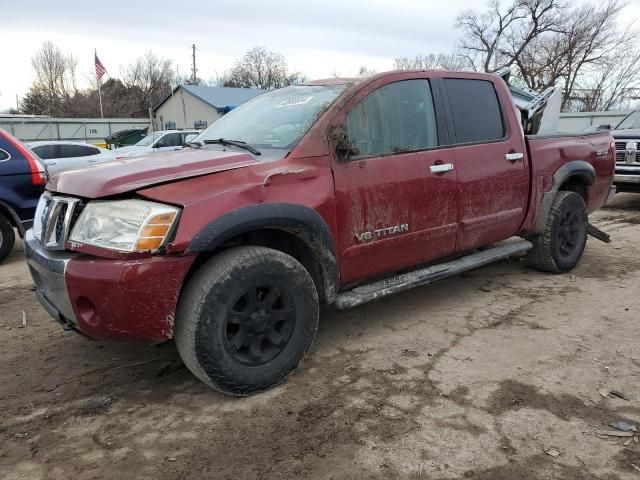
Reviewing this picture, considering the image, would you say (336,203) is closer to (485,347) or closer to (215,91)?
(485,347)

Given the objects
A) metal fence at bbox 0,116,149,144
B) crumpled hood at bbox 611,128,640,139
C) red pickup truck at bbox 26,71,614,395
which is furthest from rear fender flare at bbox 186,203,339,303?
metal fence at bbox 0,116,149,144

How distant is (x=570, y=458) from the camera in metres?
2.40

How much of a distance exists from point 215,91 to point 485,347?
4179 cm

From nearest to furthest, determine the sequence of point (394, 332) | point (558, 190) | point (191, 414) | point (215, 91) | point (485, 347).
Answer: point (191, 414), point (485, 347), point (394, 332), point (558, 190), point (215, 91)

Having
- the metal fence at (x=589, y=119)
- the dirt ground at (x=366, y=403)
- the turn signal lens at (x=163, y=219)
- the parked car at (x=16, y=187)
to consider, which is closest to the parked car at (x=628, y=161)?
the dirt ground at (x=366, y=403)

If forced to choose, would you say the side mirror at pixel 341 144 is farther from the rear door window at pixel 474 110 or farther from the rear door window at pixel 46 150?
the rear door window at pixel 46 150

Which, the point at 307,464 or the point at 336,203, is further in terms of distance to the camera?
Result: the point at 336,203

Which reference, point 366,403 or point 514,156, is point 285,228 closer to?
point 366,403

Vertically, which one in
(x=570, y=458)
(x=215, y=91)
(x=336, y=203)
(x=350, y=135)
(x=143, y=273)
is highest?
(x=215, y=91)

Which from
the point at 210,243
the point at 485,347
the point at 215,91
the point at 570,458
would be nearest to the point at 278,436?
the point at 210,243

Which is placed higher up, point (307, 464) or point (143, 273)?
point (143, 273)

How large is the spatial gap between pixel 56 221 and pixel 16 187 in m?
3.88

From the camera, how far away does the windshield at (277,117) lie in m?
3.40

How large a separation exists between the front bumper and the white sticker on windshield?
1.54 metres
